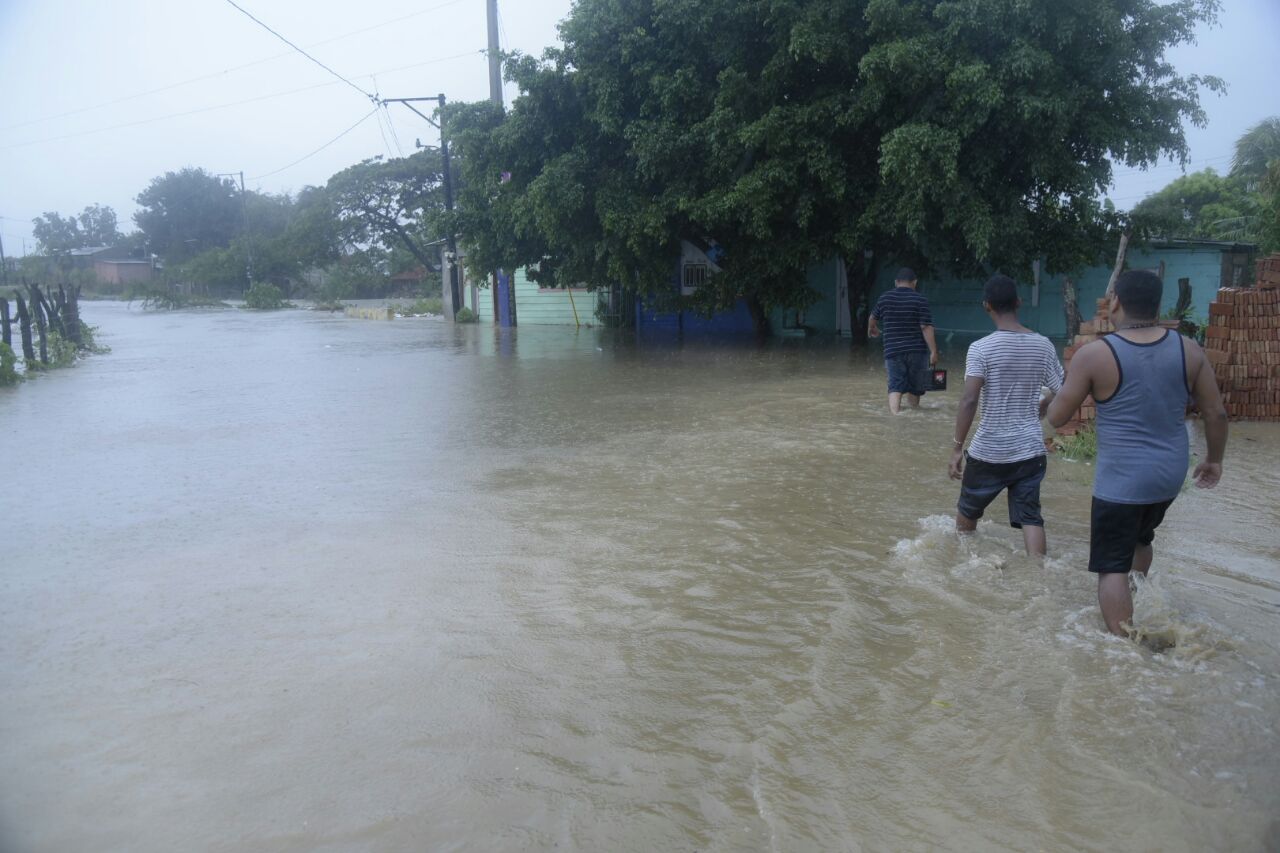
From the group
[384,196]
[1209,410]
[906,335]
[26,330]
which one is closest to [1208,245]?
[906,335]

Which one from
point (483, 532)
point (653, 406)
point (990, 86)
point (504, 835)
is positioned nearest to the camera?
point (504, 835)

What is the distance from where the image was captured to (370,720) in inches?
149

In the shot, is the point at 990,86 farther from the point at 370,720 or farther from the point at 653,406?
the point at 370,720

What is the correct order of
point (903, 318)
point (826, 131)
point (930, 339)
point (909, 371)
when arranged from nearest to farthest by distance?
point (930, 339) < point (903, 318) < point (909, 371) < point (826, 131)

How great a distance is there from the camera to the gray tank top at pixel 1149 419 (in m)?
3.99

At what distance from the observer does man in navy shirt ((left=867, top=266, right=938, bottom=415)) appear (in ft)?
32.1

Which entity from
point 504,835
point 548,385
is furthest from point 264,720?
point 548,385

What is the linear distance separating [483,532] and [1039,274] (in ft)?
57.4

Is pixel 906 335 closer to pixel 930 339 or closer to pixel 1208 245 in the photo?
pixel 930 339

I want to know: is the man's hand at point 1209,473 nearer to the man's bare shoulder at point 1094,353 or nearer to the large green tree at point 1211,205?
the man's bare shoulder at point 1094,353

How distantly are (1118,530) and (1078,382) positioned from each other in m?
0.65

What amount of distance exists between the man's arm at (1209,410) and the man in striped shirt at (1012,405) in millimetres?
949

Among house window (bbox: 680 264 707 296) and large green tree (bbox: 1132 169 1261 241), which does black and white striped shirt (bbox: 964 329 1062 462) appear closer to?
house window (bbox: 680 264 707 296)

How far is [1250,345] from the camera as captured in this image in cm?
945
